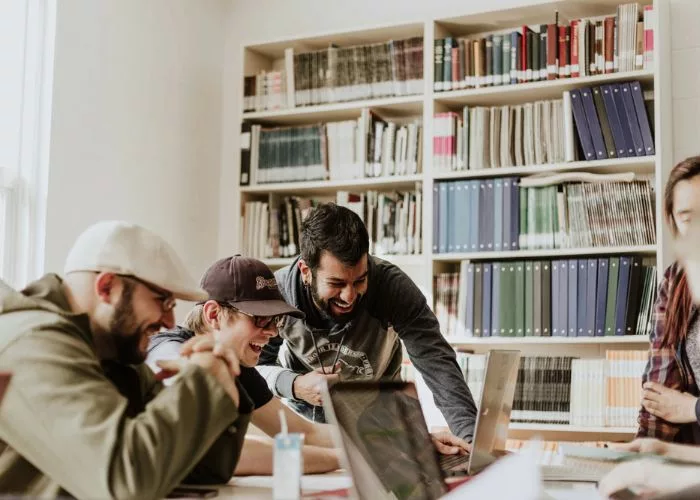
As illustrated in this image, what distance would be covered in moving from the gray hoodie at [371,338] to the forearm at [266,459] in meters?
0.49

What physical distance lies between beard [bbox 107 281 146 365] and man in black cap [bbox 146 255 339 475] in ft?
1.83

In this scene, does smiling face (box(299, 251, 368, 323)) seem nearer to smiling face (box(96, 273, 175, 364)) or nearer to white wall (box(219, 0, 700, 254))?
smiling face (box(96, 273, 175, 364))

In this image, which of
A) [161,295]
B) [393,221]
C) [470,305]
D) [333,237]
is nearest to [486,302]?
[470,305]

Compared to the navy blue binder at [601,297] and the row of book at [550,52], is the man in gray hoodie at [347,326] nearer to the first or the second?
the navy blue binder at [601,297]

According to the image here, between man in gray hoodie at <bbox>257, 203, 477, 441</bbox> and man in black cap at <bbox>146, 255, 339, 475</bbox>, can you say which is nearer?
man in black cap at <bbox>146, 255, 339, 475</bbox>

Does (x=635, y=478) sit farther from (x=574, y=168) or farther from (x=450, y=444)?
(x=574, y=168)

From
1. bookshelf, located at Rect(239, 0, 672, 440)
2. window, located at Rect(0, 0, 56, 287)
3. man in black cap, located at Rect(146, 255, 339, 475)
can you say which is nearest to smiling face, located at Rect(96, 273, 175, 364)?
man in black cap, located at Rect(146, 255, 339, 475)

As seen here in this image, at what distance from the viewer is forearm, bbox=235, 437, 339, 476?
2057 mm

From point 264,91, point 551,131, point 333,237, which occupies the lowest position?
point 333,237

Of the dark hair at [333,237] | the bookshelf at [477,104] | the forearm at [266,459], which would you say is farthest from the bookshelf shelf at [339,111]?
the forearm at [266,459]

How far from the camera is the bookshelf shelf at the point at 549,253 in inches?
148

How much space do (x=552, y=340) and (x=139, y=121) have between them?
211 cm

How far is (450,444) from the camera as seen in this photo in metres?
2.19

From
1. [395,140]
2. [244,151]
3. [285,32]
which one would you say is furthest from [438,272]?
[285,32]
